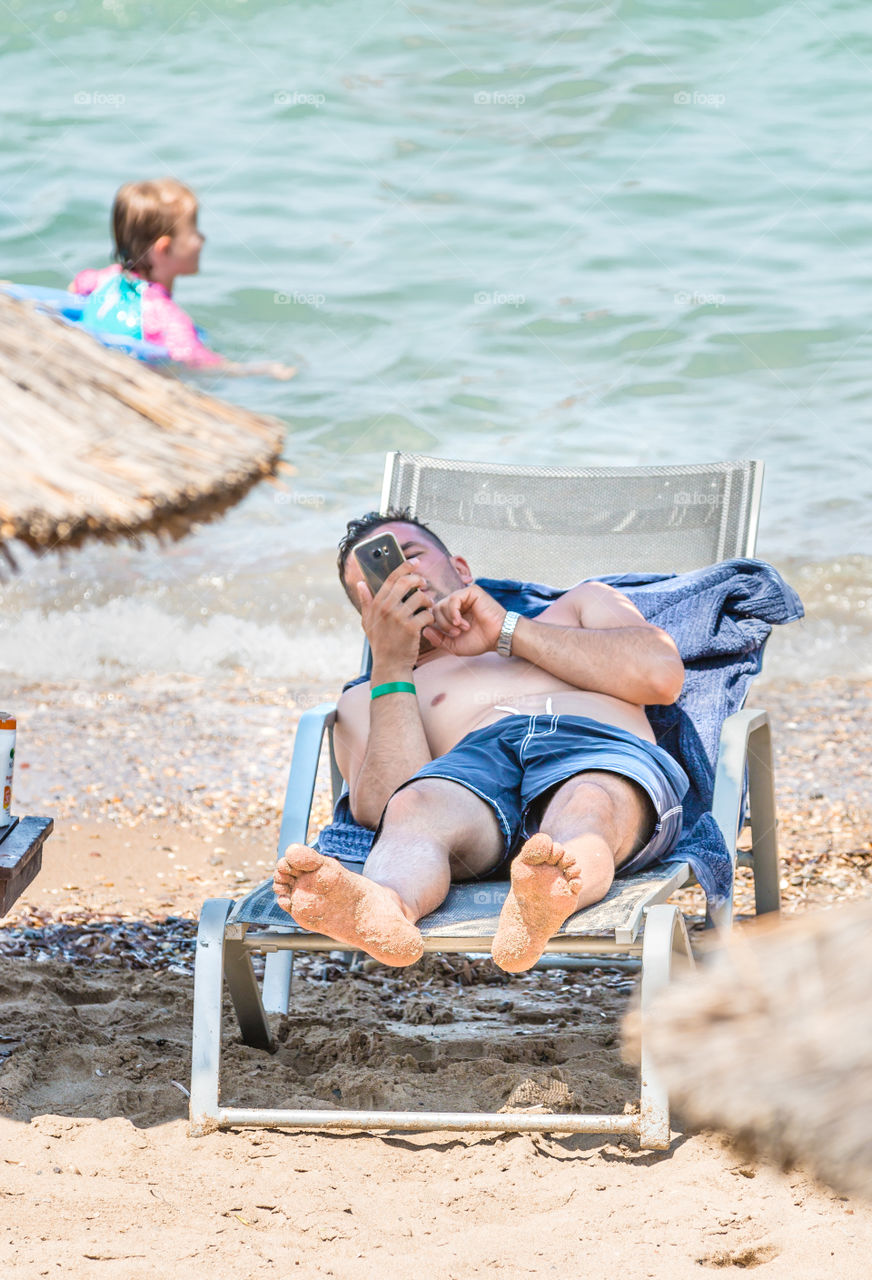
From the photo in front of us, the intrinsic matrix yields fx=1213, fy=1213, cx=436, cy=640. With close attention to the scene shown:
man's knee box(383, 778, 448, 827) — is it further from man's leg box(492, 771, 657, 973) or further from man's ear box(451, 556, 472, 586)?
man's ear box(451, 556, 472, 586)

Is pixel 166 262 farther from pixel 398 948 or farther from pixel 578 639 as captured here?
pixel 398 948

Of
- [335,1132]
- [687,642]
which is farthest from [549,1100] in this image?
[687,642]

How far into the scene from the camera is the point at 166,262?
6.25 m

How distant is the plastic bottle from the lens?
221 centimetres

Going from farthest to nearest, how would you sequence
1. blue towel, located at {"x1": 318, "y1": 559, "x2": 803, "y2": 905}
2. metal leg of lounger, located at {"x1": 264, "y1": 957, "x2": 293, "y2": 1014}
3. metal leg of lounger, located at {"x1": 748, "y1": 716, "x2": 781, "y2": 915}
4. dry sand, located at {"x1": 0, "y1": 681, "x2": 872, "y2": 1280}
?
metal leg of lounger, located at {"x1": 748, "y1": 716, "x2": 781, "y2": 915} < blue towel, located at {"x1": 318, "y1": 559, "x2": 803, "y2": 905} < metal leg of lounger, located at {"x1": 264, "y1": 957, "x2": 293, "y2": 1014} < dry sand, located at {"x1": 0, "y1": 681, "x2": 872, "y2": 1280}

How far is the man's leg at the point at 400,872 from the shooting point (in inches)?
73.6

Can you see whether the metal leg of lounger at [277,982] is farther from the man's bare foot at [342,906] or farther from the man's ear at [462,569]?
the man's ear at [462,569]

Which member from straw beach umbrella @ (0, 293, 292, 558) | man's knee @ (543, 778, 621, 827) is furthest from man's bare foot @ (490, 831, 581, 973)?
straw beach umbrella @ (0, 293, 292, 558)

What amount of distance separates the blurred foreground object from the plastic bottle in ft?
3.99

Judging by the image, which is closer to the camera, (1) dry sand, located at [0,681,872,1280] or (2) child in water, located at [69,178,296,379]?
(1) dry sand, located at [0,681,872,1280]

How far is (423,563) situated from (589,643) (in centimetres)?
47

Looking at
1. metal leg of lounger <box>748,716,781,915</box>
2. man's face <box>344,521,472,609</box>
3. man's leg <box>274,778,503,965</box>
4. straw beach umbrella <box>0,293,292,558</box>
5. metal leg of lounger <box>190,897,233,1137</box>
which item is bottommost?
metal leg of lounger <box>748,716,781,915</box>

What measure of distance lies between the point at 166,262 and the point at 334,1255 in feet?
18.1

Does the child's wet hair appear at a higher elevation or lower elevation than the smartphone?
higher
